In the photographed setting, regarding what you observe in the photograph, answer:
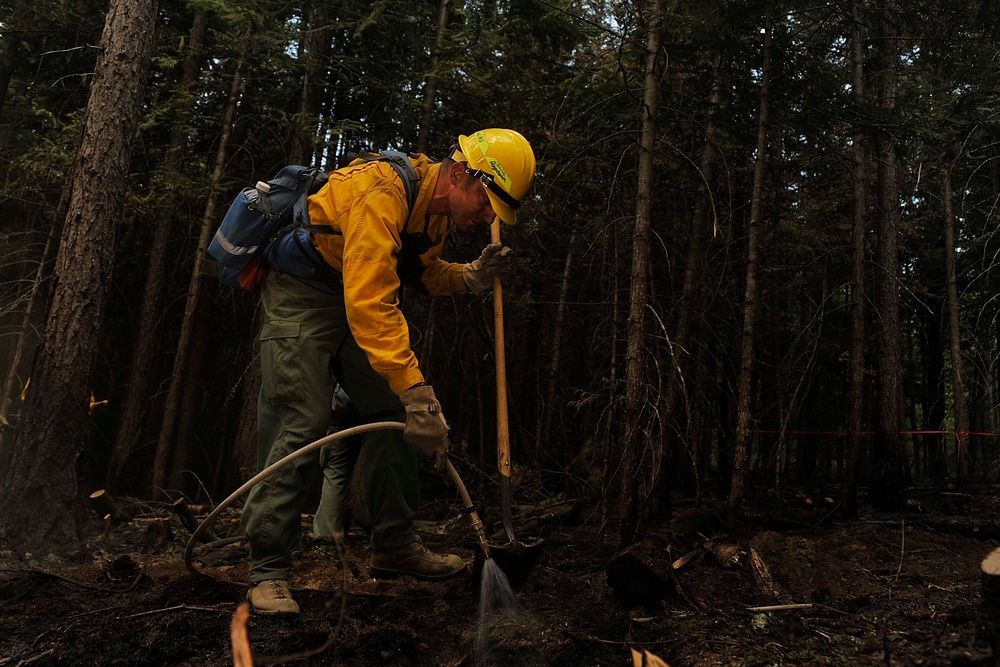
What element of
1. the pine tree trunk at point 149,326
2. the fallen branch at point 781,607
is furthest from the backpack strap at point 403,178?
the pine tree trunk at point 149,326

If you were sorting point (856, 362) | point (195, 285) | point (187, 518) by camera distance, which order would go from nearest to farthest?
point (187, 518) → point (856, 362) → point (195, 285)

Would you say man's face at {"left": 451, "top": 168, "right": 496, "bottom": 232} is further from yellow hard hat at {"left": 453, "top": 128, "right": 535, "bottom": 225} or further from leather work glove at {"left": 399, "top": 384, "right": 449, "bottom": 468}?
leather work glove at {"left": 399, "top": 384, "right": 449, "bottom": 468}

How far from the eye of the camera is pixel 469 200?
12.1 ft

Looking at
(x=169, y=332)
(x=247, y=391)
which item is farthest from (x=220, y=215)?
(x=247, y=391)

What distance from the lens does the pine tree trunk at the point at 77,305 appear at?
467 centimetres

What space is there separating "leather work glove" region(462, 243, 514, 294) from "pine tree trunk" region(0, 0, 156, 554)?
9.60ft

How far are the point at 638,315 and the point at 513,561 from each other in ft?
5.41

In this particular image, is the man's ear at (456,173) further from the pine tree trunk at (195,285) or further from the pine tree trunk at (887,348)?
the pine tree trunk at (195,285)

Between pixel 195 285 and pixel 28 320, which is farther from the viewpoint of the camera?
pixel 28 320

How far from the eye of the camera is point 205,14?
29.3ft

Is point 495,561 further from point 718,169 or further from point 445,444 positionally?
point 718,169

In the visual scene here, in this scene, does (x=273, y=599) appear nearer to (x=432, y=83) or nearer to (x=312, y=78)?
(x=432, y=83)

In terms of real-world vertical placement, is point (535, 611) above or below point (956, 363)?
below

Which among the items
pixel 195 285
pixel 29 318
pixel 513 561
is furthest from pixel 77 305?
pixel 29 318
